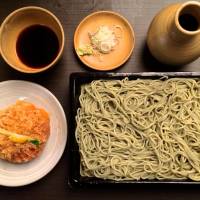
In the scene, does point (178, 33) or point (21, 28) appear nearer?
point (178, 33)

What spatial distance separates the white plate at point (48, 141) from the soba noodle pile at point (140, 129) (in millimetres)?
119

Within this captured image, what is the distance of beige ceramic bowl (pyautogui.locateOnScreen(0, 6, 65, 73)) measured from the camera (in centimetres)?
129

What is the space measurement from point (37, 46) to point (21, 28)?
3.5 inches

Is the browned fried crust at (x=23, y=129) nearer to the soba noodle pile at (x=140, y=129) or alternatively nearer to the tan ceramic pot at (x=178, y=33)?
the soba noodle pile at (x=140, y=129)

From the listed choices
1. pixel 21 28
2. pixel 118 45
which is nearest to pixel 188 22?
pixel 118 45

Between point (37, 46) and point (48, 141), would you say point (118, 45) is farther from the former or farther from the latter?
point (48, 141)

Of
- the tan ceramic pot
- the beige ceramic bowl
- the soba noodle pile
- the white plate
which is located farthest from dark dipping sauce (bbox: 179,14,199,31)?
the white plate

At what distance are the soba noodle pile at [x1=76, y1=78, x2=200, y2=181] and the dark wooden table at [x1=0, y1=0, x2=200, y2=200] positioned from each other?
4.5 inches

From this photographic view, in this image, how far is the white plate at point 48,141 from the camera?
1334mm

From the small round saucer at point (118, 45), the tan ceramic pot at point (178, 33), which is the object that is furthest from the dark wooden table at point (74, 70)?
the tan ceramic pot at point (178, 33)

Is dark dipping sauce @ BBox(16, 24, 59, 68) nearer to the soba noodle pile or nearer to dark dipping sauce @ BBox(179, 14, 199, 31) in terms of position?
the soba noodle pile

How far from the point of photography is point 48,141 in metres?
1.35

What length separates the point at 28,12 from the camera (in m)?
1.33

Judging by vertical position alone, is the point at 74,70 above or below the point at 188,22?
below
